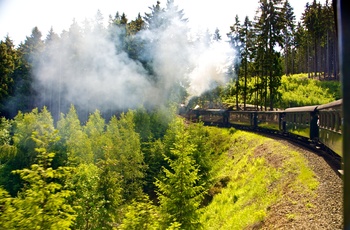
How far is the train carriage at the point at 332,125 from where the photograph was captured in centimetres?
1281

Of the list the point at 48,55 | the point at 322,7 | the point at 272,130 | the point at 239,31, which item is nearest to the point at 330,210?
the point at 272,130

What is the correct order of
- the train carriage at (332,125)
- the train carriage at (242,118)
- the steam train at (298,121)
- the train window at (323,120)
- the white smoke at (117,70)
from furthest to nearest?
the white smoke at (117,70)
the train carriage at (242,118)
the train window at (323,120)
the steam train at (298,121)
the train carriage at (332,125)

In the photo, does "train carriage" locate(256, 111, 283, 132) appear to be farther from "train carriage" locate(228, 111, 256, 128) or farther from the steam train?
"train carriage" locate(228, 111, 256, 128)

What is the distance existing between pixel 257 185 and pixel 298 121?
8.27m

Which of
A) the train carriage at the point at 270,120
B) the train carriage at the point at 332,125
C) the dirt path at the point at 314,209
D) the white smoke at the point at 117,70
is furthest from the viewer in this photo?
the white smoke at the point at 117,70

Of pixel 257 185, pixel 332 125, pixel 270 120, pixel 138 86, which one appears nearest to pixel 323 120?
pixel 332 125

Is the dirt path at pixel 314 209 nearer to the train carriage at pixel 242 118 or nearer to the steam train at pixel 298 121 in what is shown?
the steam train at pixel 298 121

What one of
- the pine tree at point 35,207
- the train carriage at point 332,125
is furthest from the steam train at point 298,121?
the pine tree at point 35,207

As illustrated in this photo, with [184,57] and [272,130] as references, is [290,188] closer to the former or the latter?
[272,130]

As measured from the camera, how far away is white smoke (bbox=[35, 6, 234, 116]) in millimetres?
44000

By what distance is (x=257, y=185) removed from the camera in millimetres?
16094

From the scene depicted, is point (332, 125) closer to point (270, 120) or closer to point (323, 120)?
point (323, 120)

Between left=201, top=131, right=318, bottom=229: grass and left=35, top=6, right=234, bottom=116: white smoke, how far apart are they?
2230 centimetres

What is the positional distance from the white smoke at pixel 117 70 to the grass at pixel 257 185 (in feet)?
73.2
